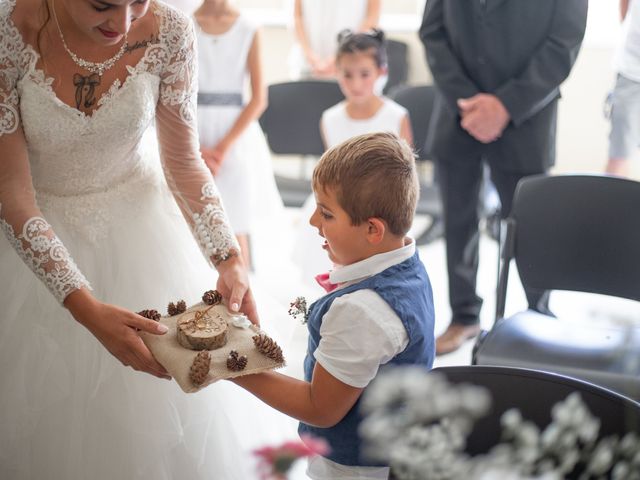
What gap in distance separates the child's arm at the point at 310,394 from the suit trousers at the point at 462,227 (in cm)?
208

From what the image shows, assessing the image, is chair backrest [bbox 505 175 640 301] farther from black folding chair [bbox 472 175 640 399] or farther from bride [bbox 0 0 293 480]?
bride [bbox 0 0 293 480]

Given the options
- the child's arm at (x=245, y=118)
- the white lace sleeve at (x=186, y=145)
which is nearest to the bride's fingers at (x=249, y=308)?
the white lace sleeve at (x=186, y=145)

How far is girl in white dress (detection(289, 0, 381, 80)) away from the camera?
17.1ft

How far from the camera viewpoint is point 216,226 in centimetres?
199

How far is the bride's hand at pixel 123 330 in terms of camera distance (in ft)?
5.24

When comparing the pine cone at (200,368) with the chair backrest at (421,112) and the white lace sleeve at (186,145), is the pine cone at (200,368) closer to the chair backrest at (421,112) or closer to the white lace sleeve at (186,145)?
the white lace sleeve at (186,145)

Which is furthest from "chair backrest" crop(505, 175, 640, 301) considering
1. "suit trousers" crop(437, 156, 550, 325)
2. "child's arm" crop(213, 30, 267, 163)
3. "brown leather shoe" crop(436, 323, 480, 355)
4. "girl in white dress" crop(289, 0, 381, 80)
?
"girl in white dress" crop(289, 0, 381, 80)

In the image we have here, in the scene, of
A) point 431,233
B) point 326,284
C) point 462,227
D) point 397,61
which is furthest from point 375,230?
point 397,61

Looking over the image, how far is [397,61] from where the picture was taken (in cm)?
609

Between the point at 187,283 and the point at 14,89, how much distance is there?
623mm

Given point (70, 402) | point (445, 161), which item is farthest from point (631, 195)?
point (70, 402)

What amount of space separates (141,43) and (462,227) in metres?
1.96

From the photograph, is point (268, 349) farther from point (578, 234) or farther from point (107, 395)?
point (578, 234)

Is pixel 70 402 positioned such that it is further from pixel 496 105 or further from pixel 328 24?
pixel 328 24
